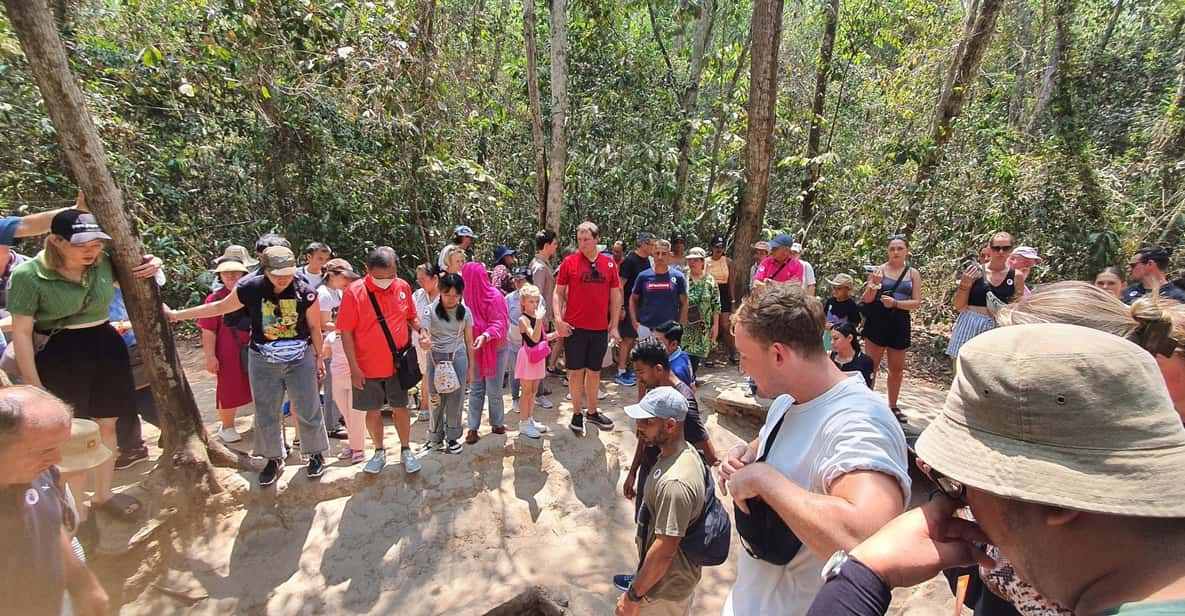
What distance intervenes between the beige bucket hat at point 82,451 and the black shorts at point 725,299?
6310 mm

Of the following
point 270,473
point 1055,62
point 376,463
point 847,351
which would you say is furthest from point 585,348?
point 1055,62

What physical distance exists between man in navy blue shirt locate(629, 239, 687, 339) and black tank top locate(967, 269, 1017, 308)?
2.65m

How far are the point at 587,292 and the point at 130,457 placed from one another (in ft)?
13.1

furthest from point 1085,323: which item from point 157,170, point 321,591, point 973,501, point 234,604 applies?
point 157,170

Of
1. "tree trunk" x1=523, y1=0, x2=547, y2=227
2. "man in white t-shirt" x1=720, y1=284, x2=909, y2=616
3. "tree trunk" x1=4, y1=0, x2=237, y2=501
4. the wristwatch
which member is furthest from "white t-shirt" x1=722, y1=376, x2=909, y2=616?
"tree trunk" x1=523, y1=0, x2=547, y2=227

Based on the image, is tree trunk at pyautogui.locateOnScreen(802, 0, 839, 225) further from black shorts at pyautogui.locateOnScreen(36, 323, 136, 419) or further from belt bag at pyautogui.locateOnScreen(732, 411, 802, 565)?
black shorts at pyautogui.locateOnScreen(36, 323, 136, 419)

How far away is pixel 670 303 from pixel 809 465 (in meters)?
4.02

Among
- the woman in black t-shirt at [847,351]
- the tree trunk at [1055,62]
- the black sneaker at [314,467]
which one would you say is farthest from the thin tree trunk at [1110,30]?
the black sneaker at [314,467]

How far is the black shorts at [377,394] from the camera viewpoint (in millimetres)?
4125

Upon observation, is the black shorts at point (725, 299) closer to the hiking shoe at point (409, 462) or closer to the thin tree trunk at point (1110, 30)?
the hiking shoe at point (409, 462)

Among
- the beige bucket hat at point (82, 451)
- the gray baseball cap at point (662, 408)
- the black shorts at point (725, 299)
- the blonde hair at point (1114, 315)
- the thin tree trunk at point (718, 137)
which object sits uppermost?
the thin tree trunk at point (718, 137)

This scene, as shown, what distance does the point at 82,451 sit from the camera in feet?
7.66

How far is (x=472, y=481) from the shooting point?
14.9ft

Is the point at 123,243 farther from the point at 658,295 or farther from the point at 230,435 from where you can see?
the point at 658,295
